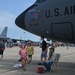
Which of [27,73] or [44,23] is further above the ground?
[44,23]

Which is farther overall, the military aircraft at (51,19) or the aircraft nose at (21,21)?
the aircraft nose at (21,21)

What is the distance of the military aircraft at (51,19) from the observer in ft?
40.1

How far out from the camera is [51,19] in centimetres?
1282

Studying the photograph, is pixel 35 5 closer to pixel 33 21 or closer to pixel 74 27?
pixel 33 21

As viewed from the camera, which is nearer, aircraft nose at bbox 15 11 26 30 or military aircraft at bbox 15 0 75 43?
military aircraft at bbox 15 0 75 43

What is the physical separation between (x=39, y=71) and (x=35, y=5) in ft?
10.00

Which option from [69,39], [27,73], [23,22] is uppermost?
[23,22]

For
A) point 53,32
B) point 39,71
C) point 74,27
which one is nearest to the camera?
point 74,27

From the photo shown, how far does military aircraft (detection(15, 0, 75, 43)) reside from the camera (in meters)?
12.2

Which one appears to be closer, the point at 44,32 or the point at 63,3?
the point at 63,3

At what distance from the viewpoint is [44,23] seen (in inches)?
518

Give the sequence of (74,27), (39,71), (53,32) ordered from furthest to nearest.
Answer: (39,71), (53,32), (74,27)

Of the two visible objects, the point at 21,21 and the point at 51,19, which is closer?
the point at 51,19

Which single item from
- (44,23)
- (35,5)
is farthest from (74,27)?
(35,5)
